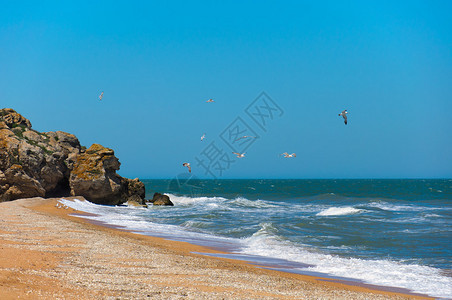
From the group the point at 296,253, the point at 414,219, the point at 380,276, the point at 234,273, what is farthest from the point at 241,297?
the point at 414,219

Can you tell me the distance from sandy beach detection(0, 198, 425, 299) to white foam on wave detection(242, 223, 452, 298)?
124 cm

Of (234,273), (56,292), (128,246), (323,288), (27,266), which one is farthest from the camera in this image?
(128,246)

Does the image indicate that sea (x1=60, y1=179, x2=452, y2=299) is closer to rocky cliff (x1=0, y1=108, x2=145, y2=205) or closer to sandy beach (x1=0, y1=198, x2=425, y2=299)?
sandy beach (x1=0, y1=198, x2=425, y2=299)

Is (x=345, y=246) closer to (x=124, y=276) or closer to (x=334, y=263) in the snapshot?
(x=334, y=263)

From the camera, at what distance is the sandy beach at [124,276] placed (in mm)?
6789

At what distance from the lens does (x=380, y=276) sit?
11.6 m

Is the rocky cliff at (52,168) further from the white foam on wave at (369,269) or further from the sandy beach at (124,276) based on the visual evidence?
the white foam on wave at (369,269)

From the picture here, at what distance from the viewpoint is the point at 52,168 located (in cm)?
2934

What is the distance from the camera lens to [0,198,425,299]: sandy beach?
679 cm

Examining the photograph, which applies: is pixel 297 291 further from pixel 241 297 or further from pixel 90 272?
pixel 90 272

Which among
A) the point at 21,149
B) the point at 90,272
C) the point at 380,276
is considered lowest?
the point at 380,276

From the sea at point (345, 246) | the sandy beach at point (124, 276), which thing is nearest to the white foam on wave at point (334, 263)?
the sea at point (345, 246)

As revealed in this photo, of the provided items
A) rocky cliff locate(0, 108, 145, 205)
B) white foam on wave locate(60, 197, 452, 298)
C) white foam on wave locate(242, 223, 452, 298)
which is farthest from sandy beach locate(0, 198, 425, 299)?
rocky cliff locate(0, 108, 145, 205)

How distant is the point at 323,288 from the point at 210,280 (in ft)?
7.86
